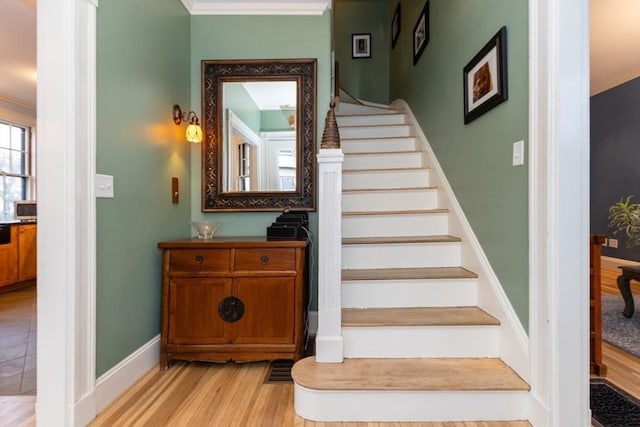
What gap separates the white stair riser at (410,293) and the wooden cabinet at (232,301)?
1.18 ft

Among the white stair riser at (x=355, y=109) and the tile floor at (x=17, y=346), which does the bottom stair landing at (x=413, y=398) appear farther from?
the white stair riser at (x=355, y=109)

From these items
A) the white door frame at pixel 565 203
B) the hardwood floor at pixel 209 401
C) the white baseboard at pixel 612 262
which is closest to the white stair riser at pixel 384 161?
the white door frame at pixel 565 203

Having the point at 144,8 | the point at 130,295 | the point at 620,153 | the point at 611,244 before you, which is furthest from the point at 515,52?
the point at 611,244

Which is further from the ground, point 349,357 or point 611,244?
point 611,244

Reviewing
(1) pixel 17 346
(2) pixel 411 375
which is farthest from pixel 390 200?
(1) pixel 17 346

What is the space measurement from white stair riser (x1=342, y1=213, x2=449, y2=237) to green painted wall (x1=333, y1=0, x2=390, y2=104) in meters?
3.37

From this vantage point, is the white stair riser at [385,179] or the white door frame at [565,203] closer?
the white door frame at [565,203]

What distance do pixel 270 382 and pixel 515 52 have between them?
2.25 m

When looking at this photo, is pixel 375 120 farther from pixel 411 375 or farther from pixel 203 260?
pixel 411 375

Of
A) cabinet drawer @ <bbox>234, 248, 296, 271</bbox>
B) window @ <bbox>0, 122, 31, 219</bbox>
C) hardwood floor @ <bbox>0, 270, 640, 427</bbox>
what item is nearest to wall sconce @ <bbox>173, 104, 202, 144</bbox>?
cabinet drawer @ <bbox>234, 248, 296, 271</bbox>

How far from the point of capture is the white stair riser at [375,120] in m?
4.08

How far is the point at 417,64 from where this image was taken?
12.2 feet

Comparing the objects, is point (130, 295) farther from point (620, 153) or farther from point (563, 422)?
point (620, 153)

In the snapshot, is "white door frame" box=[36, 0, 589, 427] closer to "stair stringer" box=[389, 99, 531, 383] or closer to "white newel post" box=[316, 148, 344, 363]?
"stair stringer" box=[389, 99, 531, 383]
